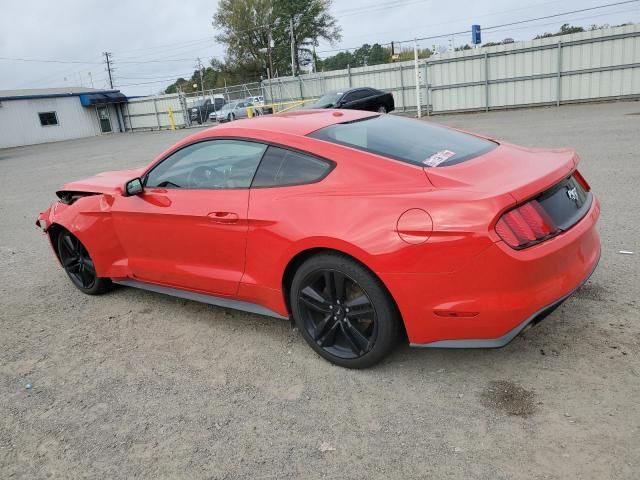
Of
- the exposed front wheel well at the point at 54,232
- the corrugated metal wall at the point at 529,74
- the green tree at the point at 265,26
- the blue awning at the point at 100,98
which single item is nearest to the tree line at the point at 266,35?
the green tree at the point at 265,26

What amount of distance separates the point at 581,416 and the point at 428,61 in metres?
22.6

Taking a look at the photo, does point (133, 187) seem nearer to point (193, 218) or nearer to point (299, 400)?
point (193, 218)

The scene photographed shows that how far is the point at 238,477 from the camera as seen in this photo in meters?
2.46

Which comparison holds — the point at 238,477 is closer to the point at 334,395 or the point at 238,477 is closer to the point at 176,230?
the point at 334,395

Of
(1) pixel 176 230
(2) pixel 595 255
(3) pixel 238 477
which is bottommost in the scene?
(3) pixel 238 477

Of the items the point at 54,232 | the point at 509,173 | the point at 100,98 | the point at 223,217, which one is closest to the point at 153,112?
the point at 100,98

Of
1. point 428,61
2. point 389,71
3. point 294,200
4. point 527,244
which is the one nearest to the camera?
point 527,244

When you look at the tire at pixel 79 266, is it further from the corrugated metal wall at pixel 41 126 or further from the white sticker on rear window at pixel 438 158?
the corrugated metal wall at pixel 41 126

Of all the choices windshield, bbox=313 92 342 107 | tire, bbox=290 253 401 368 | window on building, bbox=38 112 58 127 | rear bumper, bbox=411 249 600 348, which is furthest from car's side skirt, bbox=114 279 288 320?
window on building, bbox=38 112 58 127

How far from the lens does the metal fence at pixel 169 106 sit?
34781mm

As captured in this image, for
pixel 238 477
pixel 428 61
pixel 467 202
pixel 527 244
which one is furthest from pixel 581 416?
pixel 428 61

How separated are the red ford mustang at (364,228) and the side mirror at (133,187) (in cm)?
1

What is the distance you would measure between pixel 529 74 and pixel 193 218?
20745 mm

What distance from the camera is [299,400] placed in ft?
9.86
